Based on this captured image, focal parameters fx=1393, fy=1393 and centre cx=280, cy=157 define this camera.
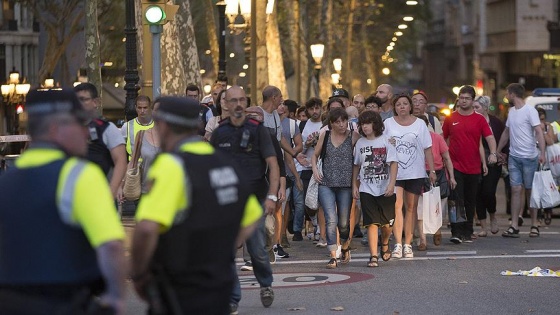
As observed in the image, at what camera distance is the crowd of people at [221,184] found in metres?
5.44

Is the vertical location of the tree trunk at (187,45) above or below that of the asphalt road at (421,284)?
above

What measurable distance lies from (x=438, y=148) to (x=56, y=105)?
36.7 feet

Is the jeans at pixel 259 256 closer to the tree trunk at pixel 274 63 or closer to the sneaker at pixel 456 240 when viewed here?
the sneaker at pixel 456 240

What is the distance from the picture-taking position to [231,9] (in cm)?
2677

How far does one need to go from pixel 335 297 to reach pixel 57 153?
6.57 m

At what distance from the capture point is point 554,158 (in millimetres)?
20328

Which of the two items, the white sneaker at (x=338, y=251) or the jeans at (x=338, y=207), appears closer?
the jeans at (x=338, y=207)

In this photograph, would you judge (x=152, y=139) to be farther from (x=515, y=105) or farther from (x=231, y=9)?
(x=231, y=9)

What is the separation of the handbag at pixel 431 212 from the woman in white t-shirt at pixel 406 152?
0.69 meters

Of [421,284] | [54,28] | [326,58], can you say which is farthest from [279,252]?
[326,58]

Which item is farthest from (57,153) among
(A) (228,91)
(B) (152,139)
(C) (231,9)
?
(C) (231,9)

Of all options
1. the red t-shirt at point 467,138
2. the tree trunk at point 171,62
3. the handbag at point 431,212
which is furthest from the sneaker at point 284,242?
the tree trunk at point 171,62

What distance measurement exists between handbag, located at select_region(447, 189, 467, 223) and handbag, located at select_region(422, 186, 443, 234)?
870mm

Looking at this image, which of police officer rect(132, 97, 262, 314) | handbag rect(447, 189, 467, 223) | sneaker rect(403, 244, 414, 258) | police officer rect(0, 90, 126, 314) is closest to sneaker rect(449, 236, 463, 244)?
handbag rect(447, 189, 467, 223)
